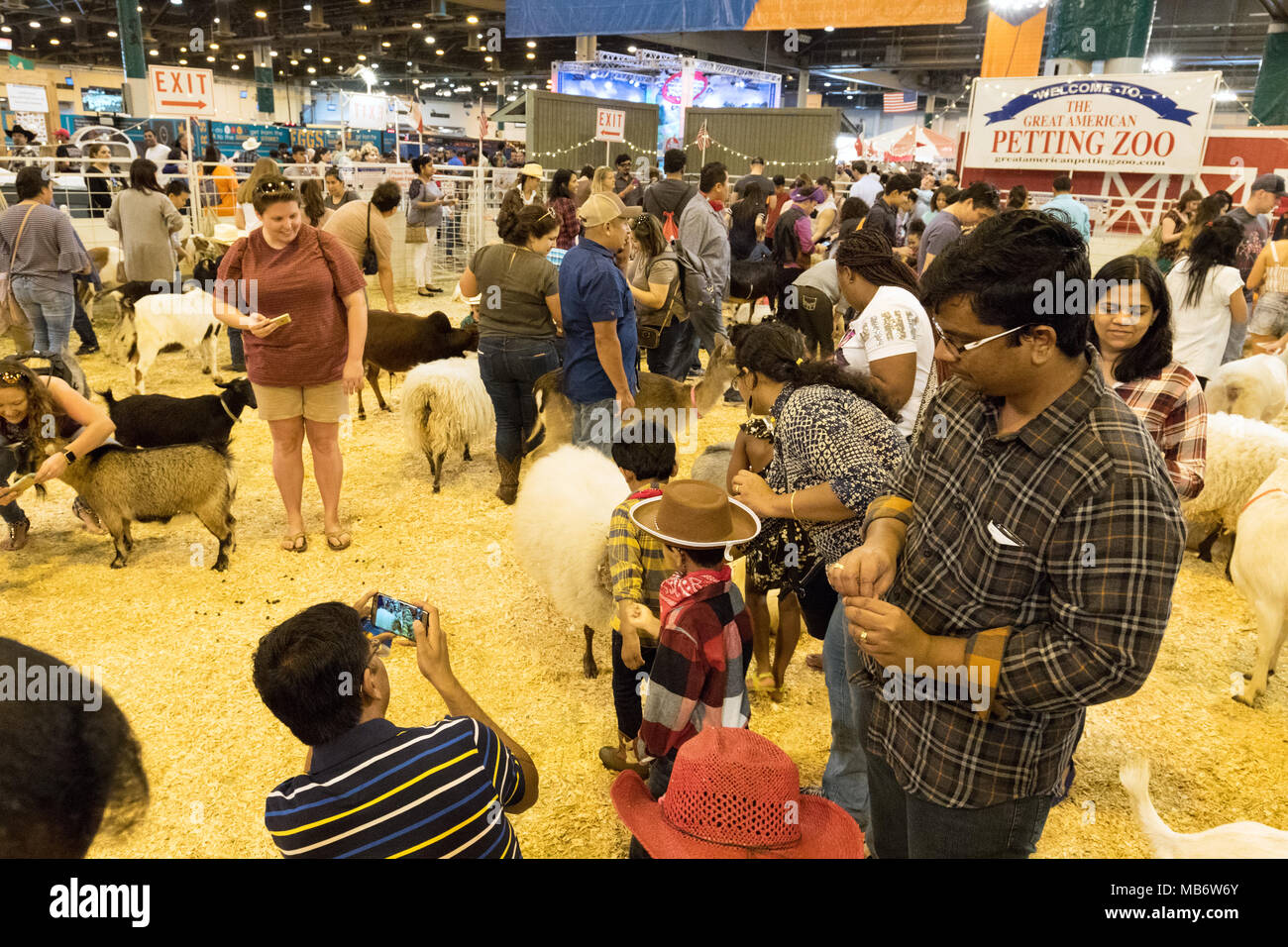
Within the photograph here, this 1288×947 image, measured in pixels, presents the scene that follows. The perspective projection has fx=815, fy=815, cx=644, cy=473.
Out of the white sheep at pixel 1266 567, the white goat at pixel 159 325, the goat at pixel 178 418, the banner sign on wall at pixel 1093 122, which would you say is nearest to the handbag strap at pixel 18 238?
the white goat at pixel 159 325

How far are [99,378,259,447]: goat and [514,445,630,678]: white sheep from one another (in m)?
2.57

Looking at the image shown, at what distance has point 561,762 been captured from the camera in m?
3.36

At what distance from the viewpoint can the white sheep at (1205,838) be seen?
202cm

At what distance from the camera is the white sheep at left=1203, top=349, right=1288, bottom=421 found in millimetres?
6012

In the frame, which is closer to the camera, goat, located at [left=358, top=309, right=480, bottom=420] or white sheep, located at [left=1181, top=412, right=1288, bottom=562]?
white sheep, located at [left=1181, top=412, right=1288, bottom=562]

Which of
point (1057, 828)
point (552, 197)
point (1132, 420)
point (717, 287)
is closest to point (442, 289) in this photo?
point (552, 197)

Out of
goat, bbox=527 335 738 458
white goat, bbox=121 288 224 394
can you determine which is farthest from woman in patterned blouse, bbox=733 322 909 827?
white goat, bbox=121 288 224 394

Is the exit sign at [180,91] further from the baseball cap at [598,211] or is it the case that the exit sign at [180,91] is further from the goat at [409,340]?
the baseball cap at [598,211]

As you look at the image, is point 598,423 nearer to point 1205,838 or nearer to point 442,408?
point 442,408

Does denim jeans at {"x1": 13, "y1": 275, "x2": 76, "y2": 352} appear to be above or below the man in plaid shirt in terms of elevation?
below

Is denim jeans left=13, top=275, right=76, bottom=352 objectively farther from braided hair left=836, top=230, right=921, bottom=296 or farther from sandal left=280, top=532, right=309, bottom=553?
braided hair left=836, top=230, right=921, bottom=296

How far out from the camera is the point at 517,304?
5.14m

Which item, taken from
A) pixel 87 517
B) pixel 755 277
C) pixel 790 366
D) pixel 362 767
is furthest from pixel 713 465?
pixel 755 277

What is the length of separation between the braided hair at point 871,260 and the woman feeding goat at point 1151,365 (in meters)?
0.77
